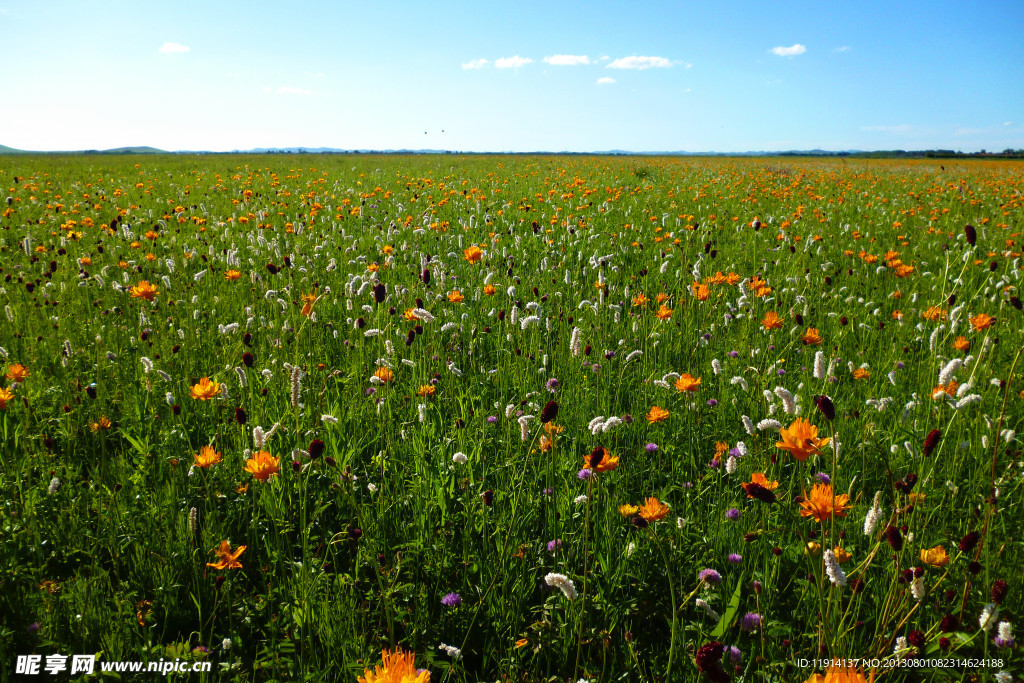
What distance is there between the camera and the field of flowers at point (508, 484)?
1.64m

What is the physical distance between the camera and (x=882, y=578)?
1.82 m

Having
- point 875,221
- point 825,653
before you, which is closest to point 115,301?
point 825,653

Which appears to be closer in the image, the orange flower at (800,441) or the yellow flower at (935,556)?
the orange flower at (800,441)

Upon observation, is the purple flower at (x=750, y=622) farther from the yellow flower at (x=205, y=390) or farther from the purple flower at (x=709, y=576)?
the yellow flower at (x=205, y=390)

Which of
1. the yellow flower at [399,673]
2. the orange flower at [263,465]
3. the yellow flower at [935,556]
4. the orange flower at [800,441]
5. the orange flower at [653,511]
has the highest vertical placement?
the orange flower at [800,441]

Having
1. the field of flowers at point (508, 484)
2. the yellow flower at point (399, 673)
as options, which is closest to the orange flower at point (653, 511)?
the field of flowers at point (508, 484)

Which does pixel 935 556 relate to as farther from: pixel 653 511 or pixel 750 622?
pixel 653 511

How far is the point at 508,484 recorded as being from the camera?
7.84 feet

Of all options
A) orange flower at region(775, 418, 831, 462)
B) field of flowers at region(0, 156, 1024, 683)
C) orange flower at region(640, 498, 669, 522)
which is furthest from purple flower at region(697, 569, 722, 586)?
orange flower at region(775, 418, 831, 462)

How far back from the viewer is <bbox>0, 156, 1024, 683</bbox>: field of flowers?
1636mm

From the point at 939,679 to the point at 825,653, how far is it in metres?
0.45

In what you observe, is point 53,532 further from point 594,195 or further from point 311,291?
point 594,195

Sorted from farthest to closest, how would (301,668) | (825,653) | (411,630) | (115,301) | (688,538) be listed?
(115,301) < (688,538) < (411,630) < (301,668) < (825,653)

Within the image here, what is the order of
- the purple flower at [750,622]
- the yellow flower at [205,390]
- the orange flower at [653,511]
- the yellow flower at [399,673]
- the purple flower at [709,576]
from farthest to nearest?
the yellow flower at [205,390], the orange flower at [653,511], the purple flower at [750,622], the purple flower at [709,576], the yellow flower at [399,673]
